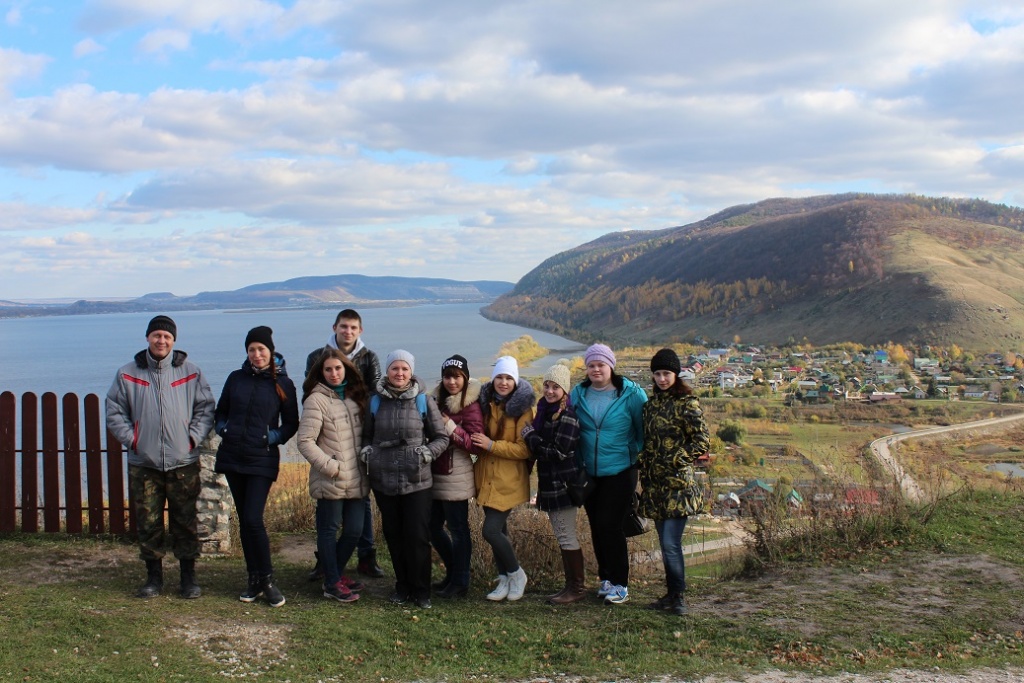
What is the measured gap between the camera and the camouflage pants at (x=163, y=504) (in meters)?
5.36

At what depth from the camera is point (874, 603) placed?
5430mm

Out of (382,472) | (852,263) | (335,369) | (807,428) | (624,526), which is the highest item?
(852,263)

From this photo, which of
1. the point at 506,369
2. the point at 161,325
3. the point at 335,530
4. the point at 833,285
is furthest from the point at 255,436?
the point at 833,285

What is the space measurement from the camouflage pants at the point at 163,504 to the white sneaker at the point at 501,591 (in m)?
2.02

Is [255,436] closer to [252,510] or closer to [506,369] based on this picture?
[252,510]

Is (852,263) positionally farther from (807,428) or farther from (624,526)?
(624,526)

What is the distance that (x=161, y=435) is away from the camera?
5.27m

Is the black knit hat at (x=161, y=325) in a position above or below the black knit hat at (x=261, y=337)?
above

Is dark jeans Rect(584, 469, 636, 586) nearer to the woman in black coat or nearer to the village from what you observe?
the woman in black coat

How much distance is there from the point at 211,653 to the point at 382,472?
142cm

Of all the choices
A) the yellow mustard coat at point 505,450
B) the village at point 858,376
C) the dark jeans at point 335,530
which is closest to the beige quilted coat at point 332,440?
the dark jeans at point 335,530

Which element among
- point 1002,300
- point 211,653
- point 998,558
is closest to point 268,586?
point 211,653

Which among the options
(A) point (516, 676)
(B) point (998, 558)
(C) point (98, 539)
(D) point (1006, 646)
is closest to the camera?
(A) point (516, 676)

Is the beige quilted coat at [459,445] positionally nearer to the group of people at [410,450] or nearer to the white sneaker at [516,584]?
the group of people at [410,450]
